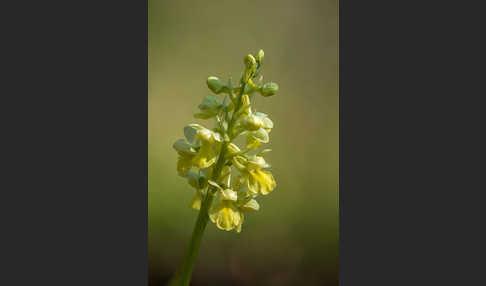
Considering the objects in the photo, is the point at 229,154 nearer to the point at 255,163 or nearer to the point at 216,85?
the point at 255,163

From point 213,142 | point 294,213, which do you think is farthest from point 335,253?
point 213,142

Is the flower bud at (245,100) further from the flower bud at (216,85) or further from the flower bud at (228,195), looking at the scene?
the flower bud at (228,195)

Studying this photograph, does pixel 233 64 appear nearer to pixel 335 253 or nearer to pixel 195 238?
pixel 195 238

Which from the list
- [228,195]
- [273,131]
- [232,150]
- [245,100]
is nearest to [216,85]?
[245,100]

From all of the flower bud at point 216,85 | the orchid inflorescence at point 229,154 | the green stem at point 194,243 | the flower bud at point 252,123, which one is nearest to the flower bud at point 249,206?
the orchid inflorescence at point 229,154

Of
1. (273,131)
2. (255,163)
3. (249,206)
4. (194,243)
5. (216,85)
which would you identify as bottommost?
(194,243)
